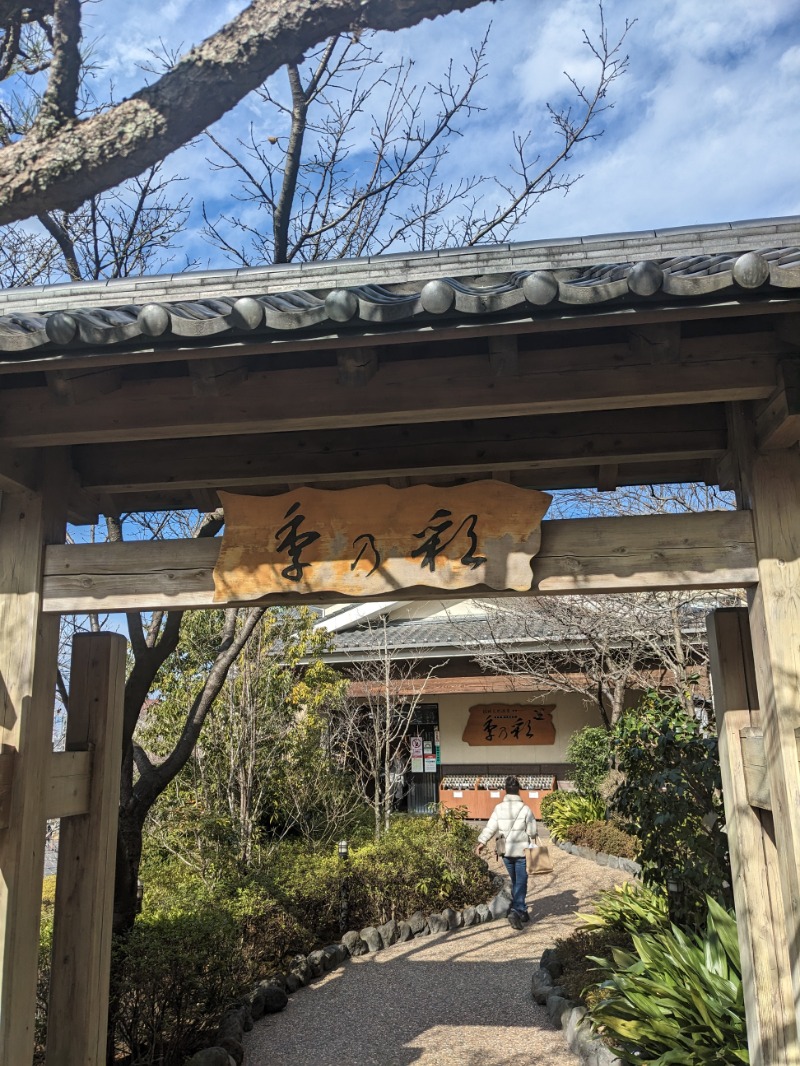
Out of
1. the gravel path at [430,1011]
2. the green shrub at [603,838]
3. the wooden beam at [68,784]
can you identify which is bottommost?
the gravel path at [430,1011]

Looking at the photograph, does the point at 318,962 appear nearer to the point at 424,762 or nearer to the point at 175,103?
the point at 175,103

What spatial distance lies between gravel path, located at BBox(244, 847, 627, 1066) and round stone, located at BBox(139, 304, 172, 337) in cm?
578

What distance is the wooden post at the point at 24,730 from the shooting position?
3283mm

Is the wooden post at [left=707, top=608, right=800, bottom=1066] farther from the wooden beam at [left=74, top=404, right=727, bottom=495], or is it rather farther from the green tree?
the green tree

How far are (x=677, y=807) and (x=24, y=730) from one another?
492cm

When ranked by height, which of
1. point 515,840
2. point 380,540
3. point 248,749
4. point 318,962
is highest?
point 380,540

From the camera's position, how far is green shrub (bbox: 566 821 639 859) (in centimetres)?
1212

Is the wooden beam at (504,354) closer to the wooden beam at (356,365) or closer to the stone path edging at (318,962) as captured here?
the wooden beam at (356,365)

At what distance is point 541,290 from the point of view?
8.39ft

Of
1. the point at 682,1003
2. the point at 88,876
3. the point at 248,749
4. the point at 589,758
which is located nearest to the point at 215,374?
the point at 88,876

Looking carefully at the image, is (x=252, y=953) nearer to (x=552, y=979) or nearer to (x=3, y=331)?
(x=552, y=979)

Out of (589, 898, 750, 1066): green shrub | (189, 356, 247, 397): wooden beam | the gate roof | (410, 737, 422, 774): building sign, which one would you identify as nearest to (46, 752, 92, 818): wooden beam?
the gate roof

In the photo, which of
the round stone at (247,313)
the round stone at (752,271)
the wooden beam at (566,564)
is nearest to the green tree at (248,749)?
the wooden beam at (566,564)

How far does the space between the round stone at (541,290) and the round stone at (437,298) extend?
0.24m
